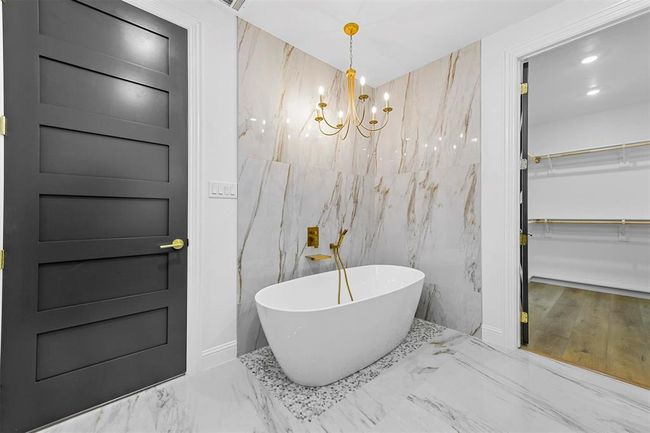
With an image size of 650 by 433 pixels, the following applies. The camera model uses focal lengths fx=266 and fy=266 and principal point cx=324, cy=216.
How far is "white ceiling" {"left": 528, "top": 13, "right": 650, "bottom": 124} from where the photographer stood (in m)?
2.22

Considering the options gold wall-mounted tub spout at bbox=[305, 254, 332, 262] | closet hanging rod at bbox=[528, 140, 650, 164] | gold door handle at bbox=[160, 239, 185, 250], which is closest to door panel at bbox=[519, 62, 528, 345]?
gold wall-mounted tub spout at bbox=[305, 254, 332, 262]

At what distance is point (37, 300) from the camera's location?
4.32ft

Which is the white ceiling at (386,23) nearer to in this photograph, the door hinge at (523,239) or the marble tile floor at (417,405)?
the door hinge at (523,239)

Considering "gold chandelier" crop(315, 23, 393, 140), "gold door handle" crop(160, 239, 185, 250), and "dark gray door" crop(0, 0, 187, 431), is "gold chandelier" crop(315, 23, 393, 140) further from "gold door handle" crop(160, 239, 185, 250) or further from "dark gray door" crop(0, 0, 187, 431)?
"gold door handle" crop(160, 239, 185, 250)

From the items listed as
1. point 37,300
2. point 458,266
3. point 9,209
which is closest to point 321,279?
point 458,266

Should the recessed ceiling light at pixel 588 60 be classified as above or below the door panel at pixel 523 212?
above

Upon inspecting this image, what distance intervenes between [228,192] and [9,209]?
106 cm

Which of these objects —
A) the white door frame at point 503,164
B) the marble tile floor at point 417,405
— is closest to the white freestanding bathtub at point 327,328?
the marble tile floor at point 417,405

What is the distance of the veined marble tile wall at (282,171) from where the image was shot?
2059 millimetres

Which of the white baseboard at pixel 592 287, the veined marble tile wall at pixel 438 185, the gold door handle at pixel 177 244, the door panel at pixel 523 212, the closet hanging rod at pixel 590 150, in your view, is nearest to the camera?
the gold door handle at pixel 177 244

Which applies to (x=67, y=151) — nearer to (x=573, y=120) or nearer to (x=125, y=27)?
(x=125, y=27)

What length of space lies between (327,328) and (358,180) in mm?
1788

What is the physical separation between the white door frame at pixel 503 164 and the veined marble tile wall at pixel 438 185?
0.07 metres

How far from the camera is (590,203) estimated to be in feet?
12.4
